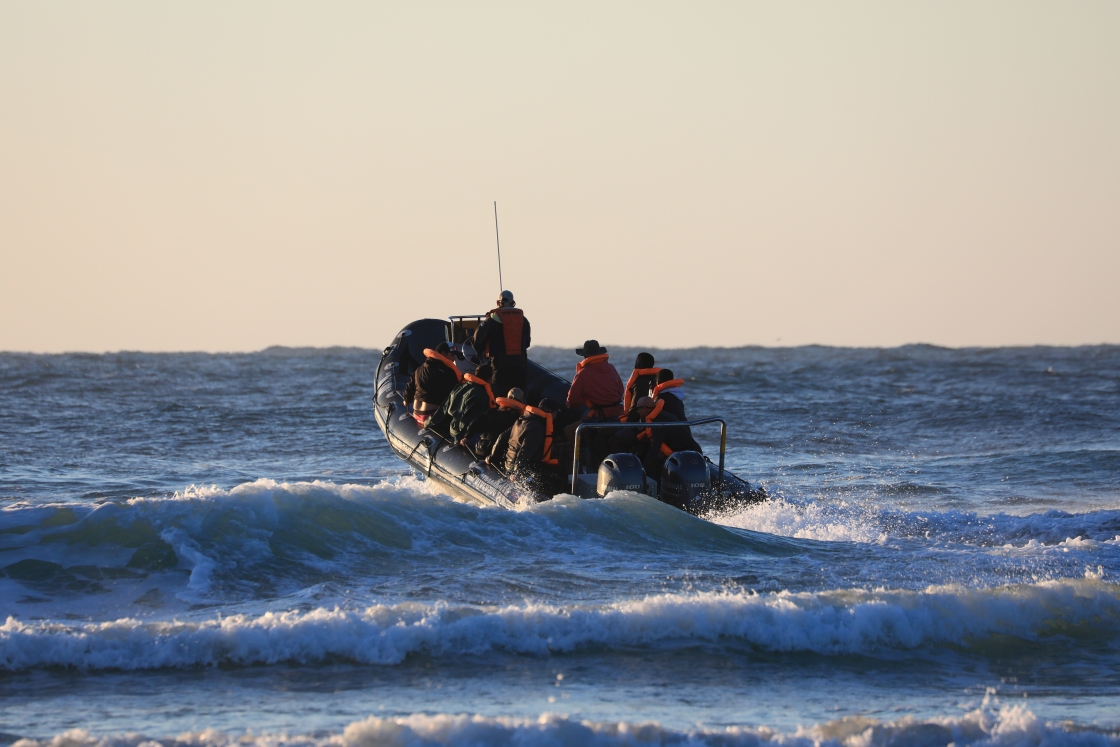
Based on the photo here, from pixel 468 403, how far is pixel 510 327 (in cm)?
96

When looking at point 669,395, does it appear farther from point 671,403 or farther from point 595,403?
point 595,403

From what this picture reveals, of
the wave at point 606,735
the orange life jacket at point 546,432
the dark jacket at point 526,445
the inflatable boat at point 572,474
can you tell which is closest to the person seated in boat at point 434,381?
the inflatable boat at point 572,474

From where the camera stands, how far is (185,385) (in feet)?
91.4

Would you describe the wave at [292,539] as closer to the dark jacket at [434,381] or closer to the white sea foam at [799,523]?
the white sea foam at [799,523]

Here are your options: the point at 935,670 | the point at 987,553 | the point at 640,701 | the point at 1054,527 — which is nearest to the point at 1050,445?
the point at 1054,527

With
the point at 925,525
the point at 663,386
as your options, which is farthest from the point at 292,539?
the point at 925,525

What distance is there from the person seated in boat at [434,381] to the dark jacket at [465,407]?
19.3 inches

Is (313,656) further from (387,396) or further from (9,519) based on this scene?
(387,396)

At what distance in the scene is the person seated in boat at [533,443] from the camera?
8688 millimetres

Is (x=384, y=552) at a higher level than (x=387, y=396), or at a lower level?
lower

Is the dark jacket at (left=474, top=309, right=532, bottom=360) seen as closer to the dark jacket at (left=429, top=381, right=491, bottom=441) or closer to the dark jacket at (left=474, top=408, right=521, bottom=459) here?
the dark jacket at (left=429, top=381, right=491, bottom=441)

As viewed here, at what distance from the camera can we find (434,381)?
10.3 meters

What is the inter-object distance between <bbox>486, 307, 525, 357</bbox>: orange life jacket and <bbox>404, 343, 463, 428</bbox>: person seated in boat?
1.55ft

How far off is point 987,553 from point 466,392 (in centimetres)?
430
